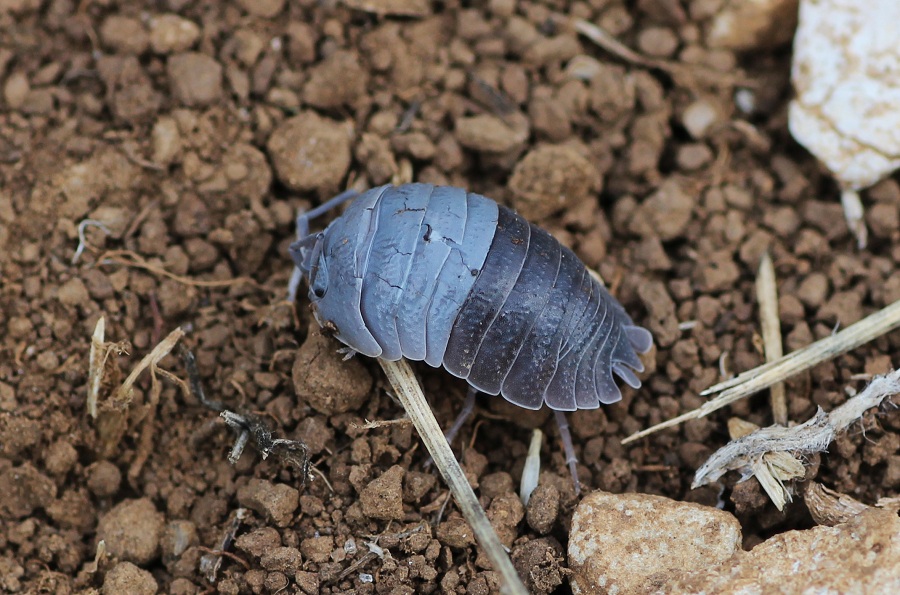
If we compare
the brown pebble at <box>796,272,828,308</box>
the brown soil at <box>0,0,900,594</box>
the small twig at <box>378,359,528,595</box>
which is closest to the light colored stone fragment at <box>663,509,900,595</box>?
the brown soil at <box>0,0,900,594</box>

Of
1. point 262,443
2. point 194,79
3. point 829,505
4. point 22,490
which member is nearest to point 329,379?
point 262,443

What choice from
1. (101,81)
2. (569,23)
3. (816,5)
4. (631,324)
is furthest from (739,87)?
(101,81)

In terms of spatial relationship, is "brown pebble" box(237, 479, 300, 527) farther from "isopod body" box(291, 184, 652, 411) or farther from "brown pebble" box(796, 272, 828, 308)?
"brown pebble" box(796, 272, 828, 308)

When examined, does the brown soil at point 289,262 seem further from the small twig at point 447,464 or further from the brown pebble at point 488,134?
the small twig at point 447,464

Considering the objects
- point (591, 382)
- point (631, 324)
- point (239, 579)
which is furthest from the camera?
point (631, 324)

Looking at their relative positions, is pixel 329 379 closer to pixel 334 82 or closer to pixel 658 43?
pixel 334 82

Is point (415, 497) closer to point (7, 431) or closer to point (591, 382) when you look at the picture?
point (591, 382)
